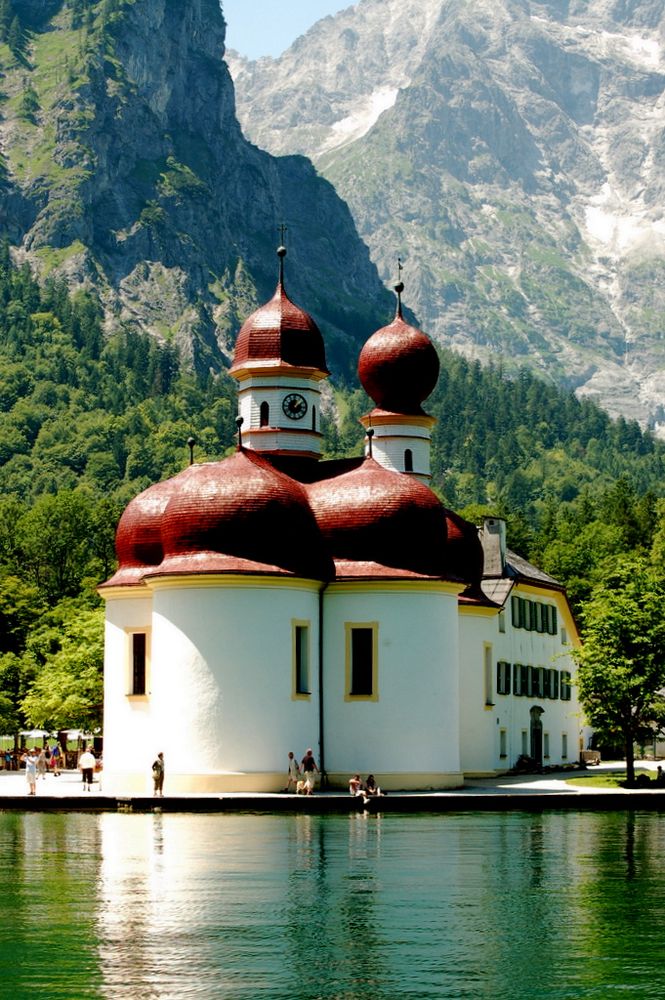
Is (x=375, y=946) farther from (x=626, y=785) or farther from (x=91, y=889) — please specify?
(x=626, y=785)

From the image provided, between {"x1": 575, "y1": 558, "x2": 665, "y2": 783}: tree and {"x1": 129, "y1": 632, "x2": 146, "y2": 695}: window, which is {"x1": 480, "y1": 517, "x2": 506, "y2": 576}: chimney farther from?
{"x1": 129, "y1": 632, "x2": 146, "y2": 695}: window

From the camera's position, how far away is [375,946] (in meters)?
27.0

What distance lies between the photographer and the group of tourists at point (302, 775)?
192 feet

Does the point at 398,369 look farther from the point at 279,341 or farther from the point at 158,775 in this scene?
the point at 158,775

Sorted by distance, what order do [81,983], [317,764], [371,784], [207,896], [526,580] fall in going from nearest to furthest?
1. [81,983]
2. [207,896]
3. [371,784]
4. [317,764]
5. [526,580]

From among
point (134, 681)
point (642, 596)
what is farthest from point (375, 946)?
point (642, 596)

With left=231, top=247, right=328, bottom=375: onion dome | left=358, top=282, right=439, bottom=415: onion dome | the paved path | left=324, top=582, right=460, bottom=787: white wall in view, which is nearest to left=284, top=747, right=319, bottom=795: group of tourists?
the paved path

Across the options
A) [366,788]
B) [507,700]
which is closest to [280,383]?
[507,700]

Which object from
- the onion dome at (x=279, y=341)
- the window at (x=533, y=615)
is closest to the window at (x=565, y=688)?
the window at (x=533, y=615)

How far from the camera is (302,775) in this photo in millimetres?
60312

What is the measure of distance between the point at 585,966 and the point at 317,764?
3787 cm

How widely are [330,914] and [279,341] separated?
4367 cm

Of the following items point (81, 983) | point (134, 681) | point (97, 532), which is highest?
point (97, 532)

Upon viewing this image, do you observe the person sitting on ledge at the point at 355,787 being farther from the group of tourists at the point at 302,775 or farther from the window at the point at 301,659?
the window at the point at 301,659
